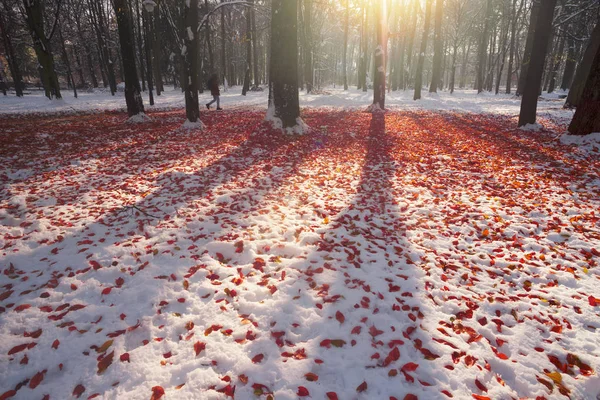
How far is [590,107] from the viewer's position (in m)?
8.96

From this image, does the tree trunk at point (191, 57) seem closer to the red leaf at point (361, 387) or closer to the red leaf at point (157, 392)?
the red leaf at point (157, 392)

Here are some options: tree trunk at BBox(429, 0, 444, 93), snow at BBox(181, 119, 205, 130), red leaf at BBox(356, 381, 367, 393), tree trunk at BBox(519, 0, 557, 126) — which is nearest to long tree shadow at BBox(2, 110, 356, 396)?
red leaf at BBox(356, 381, 367, 393)

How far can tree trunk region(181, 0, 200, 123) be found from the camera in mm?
10844

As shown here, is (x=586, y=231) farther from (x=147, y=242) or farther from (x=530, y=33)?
(x=530, y=33)

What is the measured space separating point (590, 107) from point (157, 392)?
12.5 meters

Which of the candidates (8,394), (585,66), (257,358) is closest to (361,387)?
(257,358)

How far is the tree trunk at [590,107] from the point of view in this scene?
8.74 meters

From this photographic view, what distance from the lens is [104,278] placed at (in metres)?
3.51

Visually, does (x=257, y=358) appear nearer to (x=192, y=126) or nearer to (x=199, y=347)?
(x=199, y=347)

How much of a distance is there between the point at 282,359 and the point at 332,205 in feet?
11.1

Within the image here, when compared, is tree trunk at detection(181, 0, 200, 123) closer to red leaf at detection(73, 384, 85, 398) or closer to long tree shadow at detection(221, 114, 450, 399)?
long tree shadow at detection(221, 114, 450, 399)

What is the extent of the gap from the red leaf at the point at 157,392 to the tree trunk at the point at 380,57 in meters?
16.9

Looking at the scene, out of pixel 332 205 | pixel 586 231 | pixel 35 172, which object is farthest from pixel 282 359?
pixel 35 172

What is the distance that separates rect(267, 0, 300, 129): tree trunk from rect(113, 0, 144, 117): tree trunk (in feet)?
21.1
